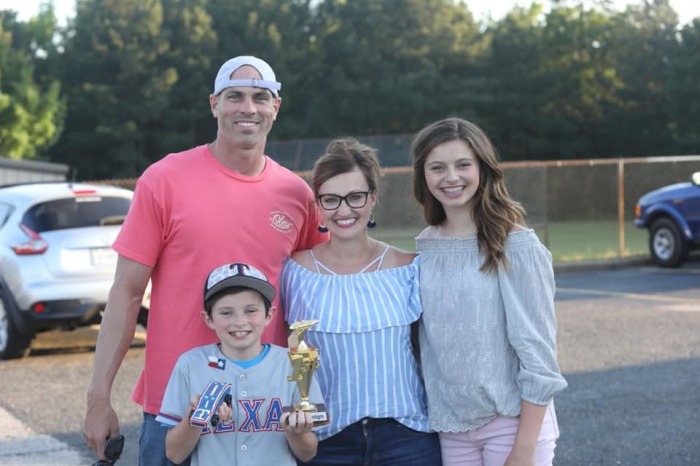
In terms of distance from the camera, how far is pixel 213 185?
354 cm

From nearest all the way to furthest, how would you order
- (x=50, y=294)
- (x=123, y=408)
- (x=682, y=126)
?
(x=123, y=408) < (x=50, y=294) < (x=682, y=126)

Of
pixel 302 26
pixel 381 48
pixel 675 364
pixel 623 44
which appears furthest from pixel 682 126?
pixel 675 364

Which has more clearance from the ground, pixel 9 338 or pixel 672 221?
pixel 672 221

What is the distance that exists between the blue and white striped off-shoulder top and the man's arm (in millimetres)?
601

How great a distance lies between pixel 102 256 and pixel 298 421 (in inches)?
284

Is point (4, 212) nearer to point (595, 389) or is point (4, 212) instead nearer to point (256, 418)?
point (595, 389)

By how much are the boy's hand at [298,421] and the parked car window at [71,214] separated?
7337mm

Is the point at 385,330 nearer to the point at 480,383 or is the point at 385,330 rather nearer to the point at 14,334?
the point at 480,383

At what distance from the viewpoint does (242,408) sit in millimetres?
3229

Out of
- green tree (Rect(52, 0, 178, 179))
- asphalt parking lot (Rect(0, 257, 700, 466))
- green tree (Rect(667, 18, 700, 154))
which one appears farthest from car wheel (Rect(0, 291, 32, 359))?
green tree (Rect(667, 18, 700, 154))

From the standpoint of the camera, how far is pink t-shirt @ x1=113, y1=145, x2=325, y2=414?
11.4 feet

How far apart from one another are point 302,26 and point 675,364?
49.1 meters

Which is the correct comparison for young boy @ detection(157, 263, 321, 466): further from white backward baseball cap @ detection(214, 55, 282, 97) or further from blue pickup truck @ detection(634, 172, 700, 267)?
blue pickup truck @ detection(634, 172, 700, 267)

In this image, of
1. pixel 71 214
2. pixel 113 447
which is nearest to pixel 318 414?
pixel 113 447
